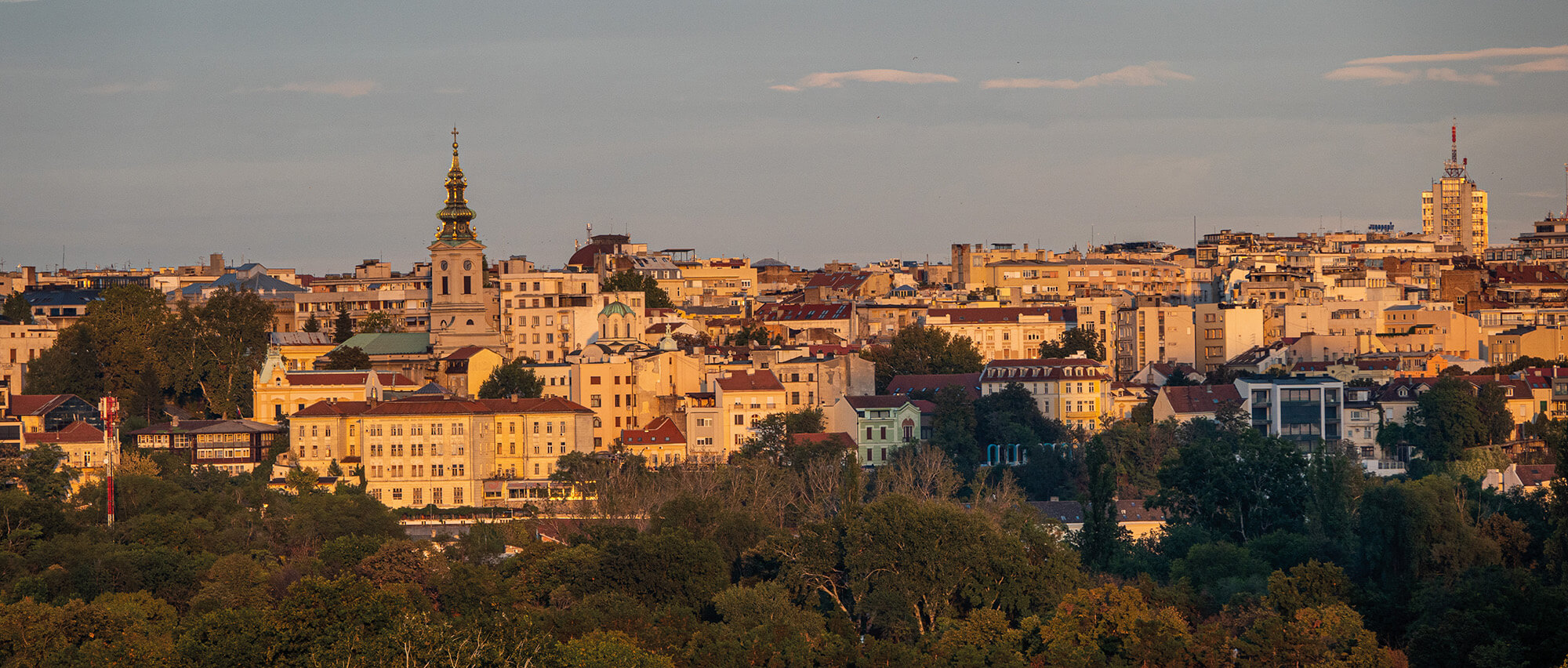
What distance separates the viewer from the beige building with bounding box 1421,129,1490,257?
16488 centimetres

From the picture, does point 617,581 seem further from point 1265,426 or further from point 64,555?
point 1265,426

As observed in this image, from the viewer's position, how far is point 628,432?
80812mm

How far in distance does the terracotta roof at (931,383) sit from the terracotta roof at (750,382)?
19.3ft

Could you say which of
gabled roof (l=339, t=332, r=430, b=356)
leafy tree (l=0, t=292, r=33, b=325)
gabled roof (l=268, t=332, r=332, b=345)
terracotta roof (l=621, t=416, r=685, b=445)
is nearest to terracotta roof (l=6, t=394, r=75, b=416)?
gabled roof (l=268, t=332, r=332, b=345)

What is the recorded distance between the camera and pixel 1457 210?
546 ft

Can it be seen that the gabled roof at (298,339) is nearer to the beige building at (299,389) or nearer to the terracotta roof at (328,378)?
the terracotta roof at (328,378)

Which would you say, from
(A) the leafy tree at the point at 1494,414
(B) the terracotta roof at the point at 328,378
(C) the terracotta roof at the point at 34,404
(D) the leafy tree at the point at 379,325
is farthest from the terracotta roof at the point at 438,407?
(A) the leafy tree at the point at 1494,414

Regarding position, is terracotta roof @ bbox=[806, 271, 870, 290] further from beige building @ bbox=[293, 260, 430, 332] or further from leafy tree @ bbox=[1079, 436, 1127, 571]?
leafy tree @ bbox=[1079, 436, 1127, 571]

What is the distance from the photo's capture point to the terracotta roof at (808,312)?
4082 inches

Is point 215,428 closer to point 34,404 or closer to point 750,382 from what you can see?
point 34,404

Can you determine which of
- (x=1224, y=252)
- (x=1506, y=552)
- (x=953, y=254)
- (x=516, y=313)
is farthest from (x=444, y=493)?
(x=1224, y=252)

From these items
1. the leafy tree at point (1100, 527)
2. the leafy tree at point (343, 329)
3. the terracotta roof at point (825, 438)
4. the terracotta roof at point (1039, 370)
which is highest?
the leafy tree at point (343, 329)

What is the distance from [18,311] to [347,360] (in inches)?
715

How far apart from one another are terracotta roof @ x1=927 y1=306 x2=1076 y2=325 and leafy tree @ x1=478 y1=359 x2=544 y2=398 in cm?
2333
